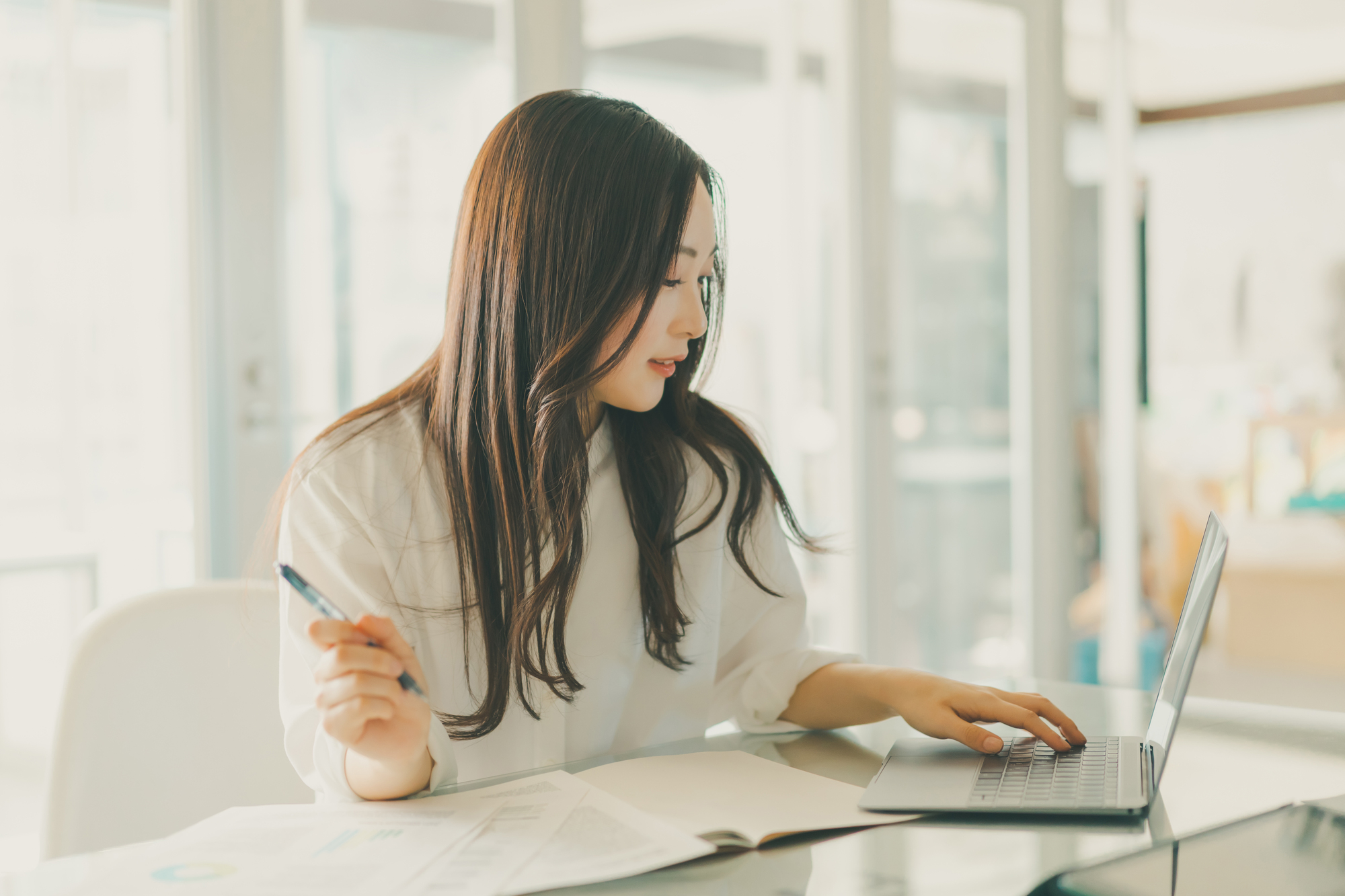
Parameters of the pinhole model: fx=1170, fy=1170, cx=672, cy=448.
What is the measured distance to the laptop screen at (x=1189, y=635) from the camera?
2.95ft

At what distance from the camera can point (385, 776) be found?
88 cm

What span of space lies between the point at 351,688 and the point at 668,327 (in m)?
0.50

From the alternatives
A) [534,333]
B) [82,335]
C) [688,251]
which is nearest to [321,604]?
[534,333]

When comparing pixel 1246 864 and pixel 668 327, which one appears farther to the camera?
pixel 668 327

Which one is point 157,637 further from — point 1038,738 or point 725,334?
point 725,334

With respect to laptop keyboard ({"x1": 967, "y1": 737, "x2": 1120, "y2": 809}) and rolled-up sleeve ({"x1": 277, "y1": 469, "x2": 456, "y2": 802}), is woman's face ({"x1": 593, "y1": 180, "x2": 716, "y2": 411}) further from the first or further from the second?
laptop keyboard ({"x1": 967, "y1": 737, "x2": 1120, "y2": 809})

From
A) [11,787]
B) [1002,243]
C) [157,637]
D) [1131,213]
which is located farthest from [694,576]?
[1131,213]

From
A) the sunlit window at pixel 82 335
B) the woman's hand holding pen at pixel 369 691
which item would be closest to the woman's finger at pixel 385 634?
the woman's hand holding pen at pixel 369 691

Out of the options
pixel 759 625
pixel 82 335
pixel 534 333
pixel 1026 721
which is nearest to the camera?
pixel 1026 721

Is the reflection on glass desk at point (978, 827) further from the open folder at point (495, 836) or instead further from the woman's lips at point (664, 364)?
the woman's lips at point (664, 364)

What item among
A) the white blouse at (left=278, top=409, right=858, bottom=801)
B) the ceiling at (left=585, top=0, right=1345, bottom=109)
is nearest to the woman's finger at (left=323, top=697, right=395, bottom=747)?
the white blouse at (left=278, top=409, right=858, bottom=801)

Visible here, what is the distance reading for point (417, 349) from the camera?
2.32m

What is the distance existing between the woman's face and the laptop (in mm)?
414

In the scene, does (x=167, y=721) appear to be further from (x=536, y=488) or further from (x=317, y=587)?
(x=536, y=488)
